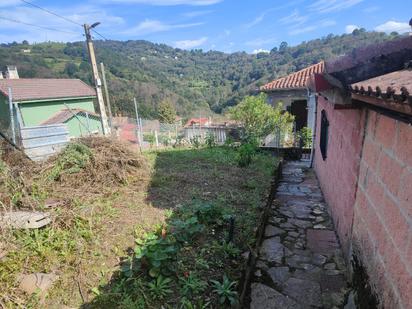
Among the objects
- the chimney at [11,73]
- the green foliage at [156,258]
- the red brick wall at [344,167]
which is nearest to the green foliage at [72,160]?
the green foliage at [156,258]

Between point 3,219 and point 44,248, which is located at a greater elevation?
point 3,219

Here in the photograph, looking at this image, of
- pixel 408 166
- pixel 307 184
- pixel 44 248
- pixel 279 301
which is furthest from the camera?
pixel 307 184

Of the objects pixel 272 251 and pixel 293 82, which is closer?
pixel 272 251

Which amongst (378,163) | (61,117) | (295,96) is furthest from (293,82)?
(61,117)

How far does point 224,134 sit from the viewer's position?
51.3 ft

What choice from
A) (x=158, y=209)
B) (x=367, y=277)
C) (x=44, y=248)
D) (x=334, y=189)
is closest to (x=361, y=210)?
(x=367, y=277)

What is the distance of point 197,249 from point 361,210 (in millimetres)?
2103

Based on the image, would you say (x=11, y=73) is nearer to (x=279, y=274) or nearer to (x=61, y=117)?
(x=61, y=117)

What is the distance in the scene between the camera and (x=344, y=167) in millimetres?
4172

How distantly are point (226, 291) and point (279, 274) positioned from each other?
3.19 ft

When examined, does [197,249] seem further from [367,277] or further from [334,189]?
[334,189]

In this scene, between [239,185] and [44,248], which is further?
[239,185]

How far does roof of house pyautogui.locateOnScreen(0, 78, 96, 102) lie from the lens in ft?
66.0

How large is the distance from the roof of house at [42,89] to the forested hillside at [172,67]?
15.3 ft
